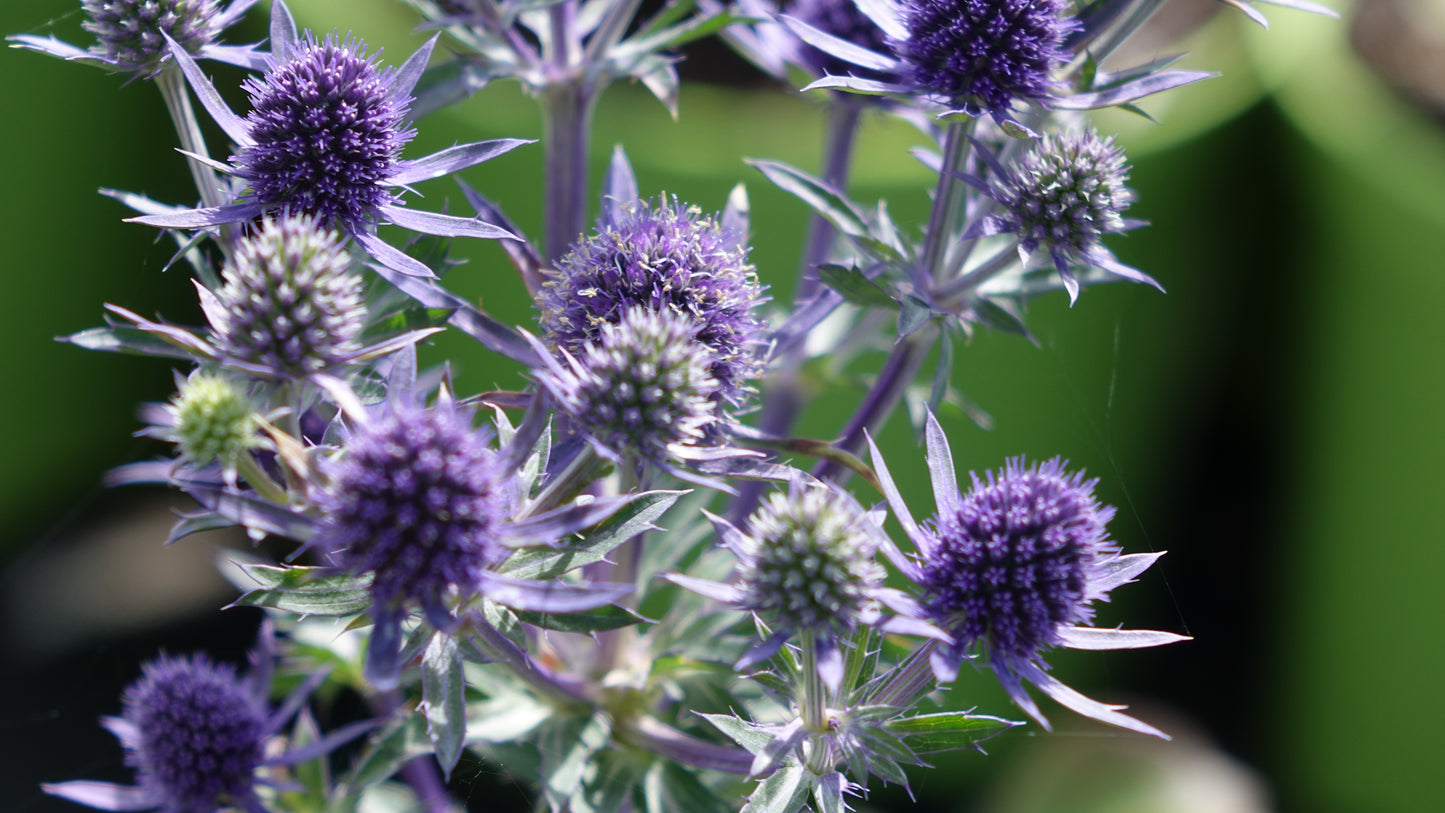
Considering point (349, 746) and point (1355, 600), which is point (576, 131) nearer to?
point (349, 746)

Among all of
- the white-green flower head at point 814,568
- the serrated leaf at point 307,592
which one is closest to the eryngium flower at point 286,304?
the serrated leaf at point 307,592

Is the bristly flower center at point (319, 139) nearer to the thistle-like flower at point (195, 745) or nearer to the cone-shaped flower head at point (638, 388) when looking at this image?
the cone-shaped flower head at point (638, 388)

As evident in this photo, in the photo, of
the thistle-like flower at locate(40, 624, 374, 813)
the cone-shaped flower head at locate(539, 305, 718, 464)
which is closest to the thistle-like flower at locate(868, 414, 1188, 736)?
the cone-shaped flower head at locate(539, 305, 718, 464)

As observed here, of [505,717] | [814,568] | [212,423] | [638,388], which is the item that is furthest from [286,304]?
[505,717]

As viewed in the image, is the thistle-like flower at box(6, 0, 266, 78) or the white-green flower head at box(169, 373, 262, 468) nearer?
the white-green flower head at box(169, 373, 262, 468)

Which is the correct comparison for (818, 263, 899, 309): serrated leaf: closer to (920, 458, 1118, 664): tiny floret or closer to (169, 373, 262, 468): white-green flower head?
(920, 458, 1118, 664): tiny floret

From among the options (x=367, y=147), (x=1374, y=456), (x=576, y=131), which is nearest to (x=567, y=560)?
(x=367, y=147)
